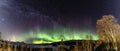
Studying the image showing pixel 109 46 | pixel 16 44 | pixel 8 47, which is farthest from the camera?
pixel 16 44

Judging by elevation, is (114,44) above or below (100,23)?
below

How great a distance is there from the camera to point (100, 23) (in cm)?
8400

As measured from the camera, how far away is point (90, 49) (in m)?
107

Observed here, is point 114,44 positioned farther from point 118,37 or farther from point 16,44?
point 16,44

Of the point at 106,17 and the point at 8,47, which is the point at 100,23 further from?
the point at 8,47

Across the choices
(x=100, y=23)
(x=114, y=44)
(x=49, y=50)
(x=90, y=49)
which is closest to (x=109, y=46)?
(x=114, y=44)

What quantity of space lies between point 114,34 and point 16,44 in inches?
1770

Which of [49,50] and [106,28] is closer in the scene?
[106,28]

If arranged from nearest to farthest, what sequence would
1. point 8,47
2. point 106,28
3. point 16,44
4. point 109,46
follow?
point 106,28 → point 109,46 → point 8,47 → point 16,44

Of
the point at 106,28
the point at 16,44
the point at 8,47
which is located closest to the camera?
the point at 106,28

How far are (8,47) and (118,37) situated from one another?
135 ft

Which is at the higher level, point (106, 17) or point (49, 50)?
point (106, 17)

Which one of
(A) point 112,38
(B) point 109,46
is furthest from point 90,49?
(A) point 112,38

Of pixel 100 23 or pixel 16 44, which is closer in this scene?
pixel 100 23
